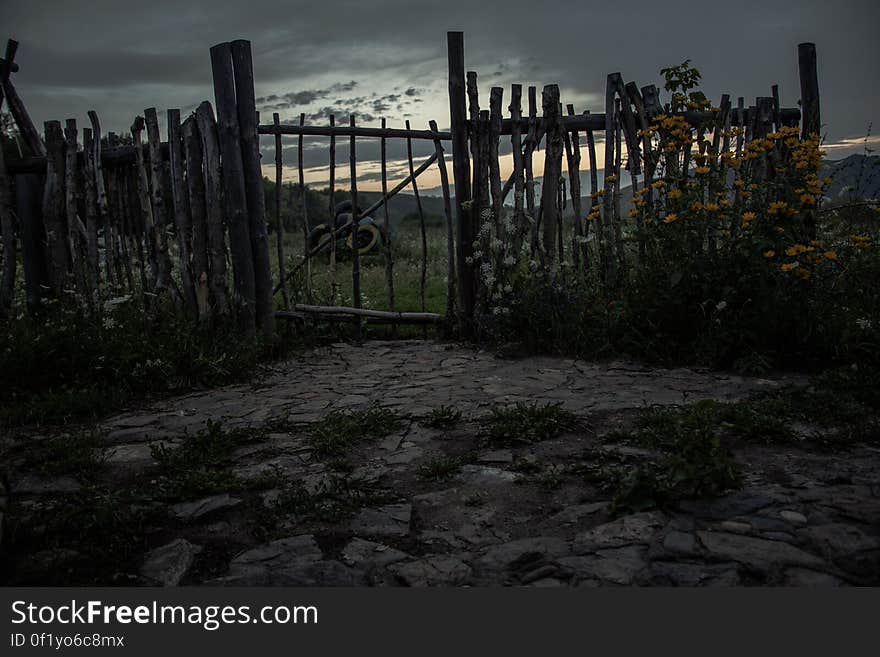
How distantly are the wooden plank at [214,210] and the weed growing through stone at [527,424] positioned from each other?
3.10 metres

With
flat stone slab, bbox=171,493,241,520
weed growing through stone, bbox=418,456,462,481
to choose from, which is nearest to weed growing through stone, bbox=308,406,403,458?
weed growing through stone, bbox=418,456,462,481

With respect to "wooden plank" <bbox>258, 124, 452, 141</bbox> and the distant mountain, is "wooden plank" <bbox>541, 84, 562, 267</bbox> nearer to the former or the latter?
"wooden plank" <bbox>258, 124, 452, 141</bbox>

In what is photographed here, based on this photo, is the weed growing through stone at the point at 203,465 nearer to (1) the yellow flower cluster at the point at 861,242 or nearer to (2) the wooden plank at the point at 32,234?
(2) the wooden plank at the point at 32,234

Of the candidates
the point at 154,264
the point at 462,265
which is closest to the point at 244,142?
the point at 154,264

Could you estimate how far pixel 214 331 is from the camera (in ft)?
20.6

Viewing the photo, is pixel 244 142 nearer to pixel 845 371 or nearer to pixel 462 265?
pixel 462 265

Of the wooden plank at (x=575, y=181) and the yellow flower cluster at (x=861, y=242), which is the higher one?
the wooden plank at (x=575, y=181)

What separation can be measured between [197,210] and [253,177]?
0.55 metres

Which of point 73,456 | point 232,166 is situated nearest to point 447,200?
point 232,166

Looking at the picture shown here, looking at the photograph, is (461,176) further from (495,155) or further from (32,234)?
(32,234)

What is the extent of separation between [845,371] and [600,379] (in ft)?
4.88

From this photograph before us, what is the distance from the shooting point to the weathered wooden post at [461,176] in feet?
21.7

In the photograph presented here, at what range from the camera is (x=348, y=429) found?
160 inches

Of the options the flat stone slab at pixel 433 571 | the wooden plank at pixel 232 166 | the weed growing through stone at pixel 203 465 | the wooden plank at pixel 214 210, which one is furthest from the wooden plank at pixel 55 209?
the flat stone slab at pixel 433 571
